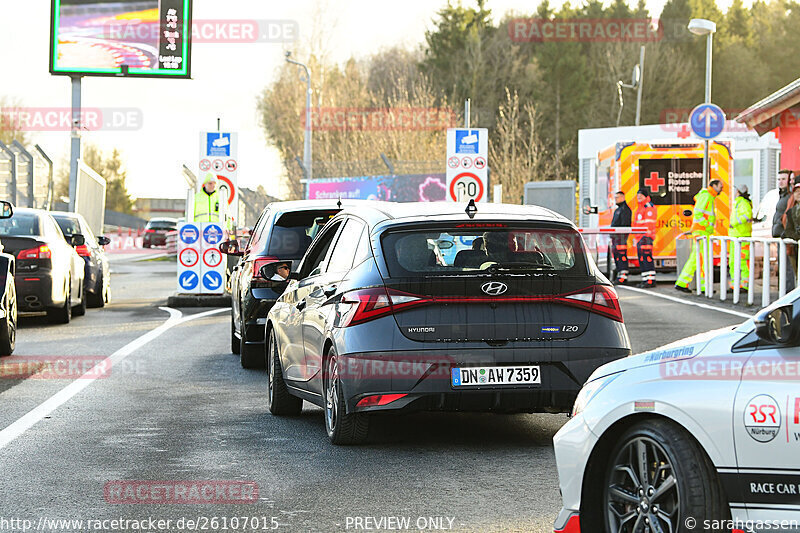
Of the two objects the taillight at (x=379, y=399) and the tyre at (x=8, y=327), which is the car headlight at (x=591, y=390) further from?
the tyre at (x=8, y=327)

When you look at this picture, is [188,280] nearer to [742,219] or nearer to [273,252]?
[742,219]

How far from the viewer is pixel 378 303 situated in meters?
8.00

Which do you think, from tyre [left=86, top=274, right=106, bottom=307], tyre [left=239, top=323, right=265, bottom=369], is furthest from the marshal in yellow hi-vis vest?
tyre [left=239, top=323, right=265, bottom=369]

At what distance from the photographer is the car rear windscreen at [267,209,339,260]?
508 inches

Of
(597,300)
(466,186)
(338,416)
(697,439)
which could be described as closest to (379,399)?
(338,416)

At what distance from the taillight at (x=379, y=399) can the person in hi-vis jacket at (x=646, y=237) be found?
62.5 feet

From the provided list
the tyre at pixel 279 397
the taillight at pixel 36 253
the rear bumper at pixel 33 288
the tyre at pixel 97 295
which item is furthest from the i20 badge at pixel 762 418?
the tyre at pixel 97 295

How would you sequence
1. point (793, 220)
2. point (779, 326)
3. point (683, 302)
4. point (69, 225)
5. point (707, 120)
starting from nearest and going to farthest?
point (779, 326) < point (793, 220) < point (683, 302) < point (69, 225) < point (707, 120)

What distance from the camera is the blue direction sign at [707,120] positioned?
25.9 meters

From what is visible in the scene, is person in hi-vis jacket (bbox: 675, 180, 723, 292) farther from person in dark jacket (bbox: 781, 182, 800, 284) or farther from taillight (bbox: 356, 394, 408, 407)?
taillight (bbox: 356, 394, 408, 407)

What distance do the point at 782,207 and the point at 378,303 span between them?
1307cm

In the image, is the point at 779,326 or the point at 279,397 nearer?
the point at 779,326

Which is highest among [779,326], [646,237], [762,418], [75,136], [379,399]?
[75,136]

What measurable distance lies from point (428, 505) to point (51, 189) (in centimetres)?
2997
